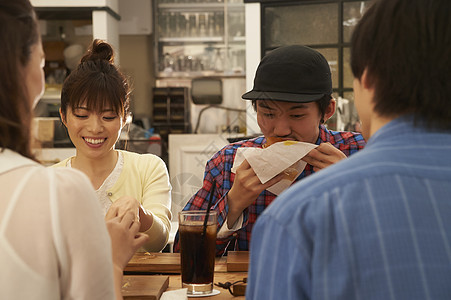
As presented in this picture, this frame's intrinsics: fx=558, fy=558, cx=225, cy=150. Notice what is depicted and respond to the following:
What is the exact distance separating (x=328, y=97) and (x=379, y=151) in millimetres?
1284

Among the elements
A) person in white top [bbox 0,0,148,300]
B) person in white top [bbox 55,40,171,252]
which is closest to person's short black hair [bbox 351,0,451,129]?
person in white top [bbox 0,0,148,300]

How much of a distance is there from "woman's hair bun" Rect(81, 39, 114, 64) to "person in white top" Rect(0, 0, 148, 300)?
1477 millimetres

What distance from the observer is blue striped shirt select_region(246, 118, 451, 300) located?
2.45 ft

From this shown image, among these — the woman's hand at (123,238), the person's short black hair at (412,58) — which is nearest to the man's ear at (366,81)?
the person's short black hair at (412,58)

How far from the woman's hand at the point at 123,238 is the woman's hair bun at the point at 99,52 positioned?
1.25 meters

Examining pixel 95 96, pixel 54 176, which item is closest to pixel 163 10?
pixel 95 96

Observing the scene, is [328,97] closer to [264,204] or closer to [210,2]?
[264,204]

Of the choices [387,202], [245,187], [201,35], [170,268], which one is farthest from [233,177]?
[201,35]

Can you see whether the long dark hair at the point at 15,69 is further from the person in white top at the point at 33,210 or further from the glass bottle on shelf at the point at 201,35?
the glass bottle on shelf at the point at 201,35

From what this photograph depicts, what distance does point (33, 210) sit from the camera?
87 cm

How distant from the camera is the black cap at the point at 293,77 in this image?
1975 mm

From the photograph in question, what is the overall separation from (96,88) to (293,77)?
830 millimetres

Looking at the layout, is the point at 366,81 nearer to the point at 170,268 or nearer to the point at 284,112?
the point at 170,268

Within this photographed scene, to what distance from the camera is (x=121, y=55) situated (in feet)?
25.3
